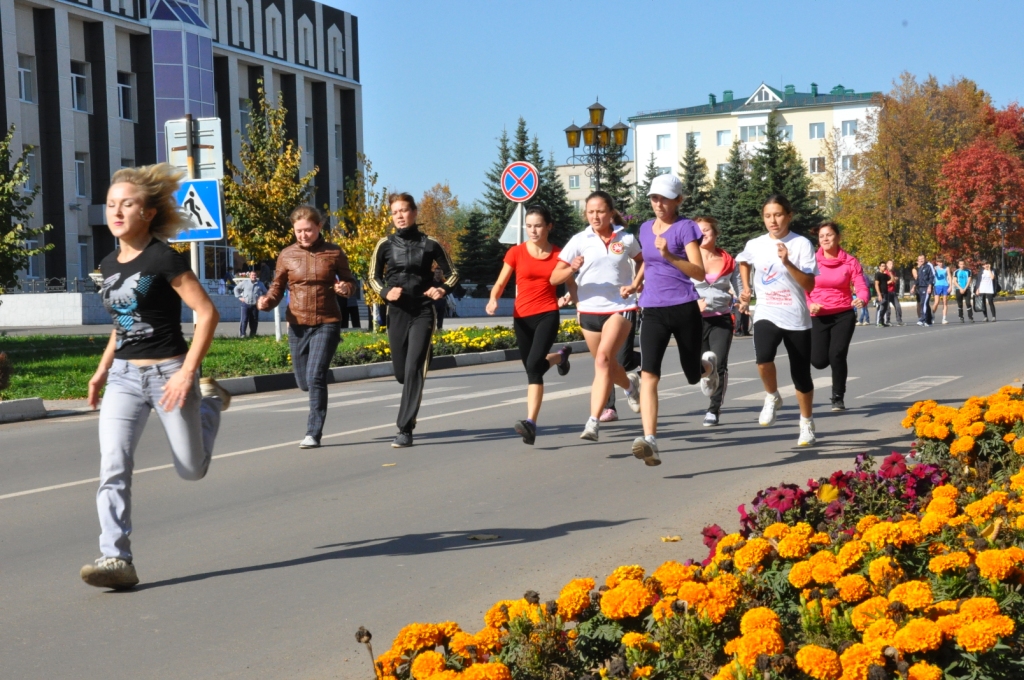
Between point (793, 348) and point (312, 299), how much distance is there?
3669mm

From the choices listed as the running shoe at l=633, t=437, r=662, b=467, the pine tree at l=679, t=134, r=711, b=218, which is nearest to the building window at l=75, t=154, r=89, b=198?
the running shoe at l=633, t=437, r=662, b=467

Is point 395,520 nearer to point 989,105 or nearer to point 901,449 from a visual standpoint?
point 901,449

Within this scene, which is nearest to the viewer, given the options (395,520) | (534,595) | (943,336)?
(534,595)

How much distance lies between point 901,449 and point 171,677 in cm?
→ 623

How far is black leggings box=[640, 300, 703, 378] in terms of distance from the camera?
8.08 m

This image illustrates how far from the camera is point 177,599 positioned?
5.13 meters

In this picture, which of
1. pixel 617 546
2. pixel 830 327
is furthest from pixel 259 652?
pixel 830 327

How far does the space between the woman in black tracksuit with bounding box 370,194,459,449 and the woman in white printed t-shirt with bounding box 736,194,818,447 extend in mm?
2348

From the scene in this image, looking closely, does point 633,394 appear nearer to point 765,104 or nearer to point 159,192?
point 159,192

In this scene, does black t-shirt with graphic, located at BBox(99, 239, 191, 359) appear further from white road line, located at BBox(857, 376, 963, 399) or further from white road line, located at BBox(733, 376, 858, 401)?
white road line, located at BBox(857, 376, 963, 399)

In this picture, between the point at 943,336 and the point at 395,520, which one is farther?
the point at 943,336

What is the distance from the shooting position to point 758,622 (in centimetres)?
323

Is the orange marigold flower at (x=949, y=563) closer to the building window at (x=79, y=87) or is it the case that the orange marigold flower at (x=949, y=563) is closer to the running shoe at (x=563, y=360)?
the running shoe at (x=563, y=360)

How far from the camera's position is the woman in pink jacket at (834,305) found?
1127 centimetres
